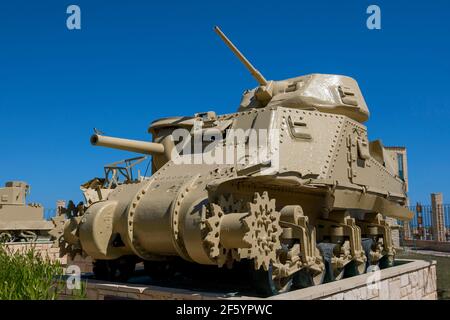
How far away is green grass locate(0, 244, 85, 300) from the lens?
598 centimetres

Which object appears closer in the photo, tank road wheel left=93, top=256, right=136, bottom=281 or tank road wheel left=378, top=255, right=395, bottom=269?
tank road wheel left=93, top=256, right=136, bottom=281

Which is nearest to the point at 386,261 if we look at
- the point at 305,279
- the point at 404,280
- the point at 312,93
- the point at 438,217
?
the point at 404,280

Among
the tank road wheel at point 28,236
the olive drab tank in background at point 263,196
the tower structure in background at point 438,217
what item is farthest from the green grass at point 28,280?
the tower structure in background at point 438,217

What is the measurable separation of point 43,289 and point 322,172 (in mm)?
4725

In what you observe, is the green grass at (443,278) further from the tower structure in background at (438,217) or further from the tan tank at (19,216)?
the tan tank at (19,216)

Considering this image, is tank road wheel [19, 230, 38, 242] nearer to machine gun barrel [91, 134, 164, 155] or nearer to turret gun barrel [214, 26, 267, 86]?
machine gun barrel [91, 134, 164, 155]

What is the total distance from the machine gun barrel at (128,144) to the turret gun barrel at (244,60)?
2656 millimetres

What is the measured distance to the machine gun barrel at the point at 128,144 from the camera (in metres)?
8.76

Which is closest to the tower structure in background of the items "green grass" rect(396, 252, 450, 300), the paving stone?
"green grass" rect(396, 252, 450, 300)

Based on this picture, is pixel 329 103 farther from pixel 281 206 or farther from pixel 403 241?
pixel 403 241

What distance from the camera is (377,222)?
11023mm

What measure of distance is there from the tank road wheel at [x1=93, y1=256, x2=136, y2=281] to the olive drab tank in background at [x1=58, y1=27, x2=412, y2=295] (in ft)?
0.07

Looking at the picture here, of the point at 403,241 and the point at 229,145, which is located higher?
the point at 229,145
